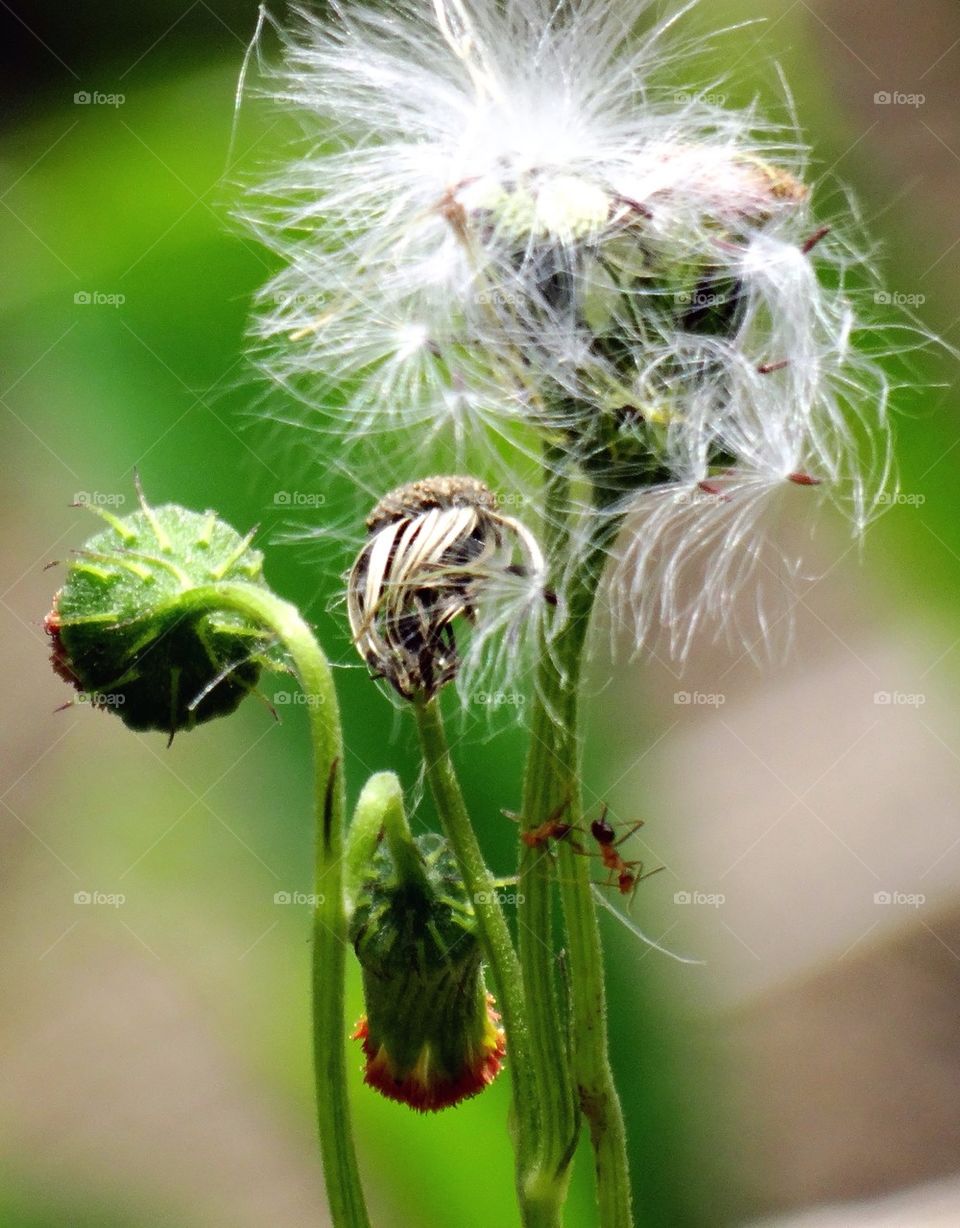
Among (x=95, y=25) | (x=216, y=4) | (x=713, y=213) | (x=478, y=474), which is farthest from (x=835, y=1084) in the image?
(x=95, y=25)

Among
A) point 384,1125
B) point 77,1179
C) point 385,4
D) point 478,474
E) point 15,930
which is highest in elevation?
point 385,4

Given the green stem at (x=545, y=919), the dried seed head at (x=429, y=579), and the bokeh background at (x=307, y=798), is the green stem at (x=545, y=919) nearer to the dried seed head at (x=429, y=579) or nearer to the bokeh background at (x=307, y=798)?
the dried seed head at (x=429, y=579)

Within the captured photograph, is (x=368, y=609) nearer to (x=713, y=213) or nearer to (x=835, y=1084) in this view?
(x=713, y=213)

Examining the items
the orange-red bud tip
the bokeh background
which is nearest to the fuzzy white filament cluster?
the orange-red bud tip

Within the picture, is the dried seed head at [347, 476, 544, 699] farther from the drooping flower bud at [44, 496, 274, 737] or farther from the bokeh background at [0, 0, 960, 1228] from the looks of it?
the bokeh background at [0, 0, 960, 1228]

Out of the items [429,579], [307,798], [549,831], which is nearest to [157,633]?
[429,579]
